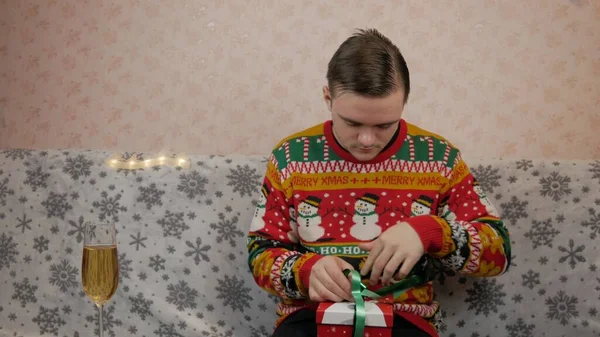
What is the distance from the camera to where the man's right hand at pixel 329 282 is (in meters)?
1.35

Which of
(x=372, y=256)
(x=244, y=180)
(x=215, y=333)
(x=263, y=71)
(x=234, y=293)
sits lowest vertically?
(x=215, y=333)

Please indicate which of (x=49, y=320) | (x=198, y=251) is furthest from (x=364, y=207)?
(x=49, y=320)

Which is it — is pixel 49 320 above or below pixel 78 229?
below

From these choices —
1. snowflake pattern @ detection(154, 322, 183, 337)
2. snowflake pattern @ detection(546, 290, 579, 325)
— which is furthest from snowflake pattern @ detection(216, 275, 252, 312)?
snowflake pattern @ detection(546, 290, 579, 325)

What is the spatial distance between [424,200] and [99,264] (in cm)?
74

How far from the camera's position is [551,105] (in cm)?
200

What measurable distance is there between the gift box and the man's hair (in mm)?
445

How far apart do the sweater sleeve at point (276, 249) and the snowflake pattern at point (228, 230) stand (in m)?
0.29

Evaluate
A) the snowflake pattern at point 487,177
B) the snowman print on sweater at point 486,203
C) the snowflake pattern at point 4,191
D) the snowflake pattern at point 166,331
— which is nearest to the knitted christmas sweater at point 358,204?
the snowman print on sweater at point 486,203

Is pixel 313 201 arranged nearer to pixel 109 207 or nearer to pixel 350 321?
pixel 350 321

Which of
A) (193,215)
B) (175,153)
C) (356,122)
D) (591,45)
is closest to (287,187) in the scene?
(356,122)

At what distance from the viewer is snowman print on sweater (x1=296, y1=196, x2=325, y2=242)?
63.4 inches

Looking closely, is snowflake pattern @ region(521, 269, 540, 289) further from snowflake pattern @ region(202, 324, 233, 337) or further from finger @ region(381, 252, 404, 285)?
snowflake pattern @ region(202, 324, 233, 337)

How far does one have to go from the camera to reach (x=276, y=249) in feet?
5.16
